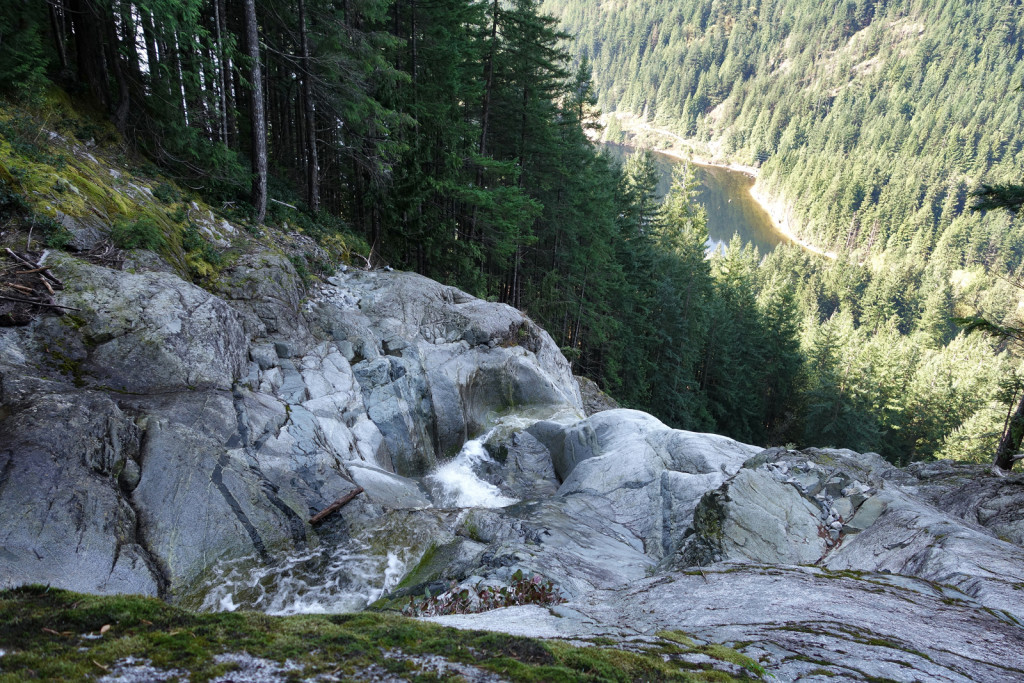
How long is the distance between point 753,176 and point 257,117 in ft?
509

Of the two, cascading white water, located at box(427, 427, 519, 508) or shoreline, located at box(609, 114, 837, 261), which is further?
shoreline, located at box(609, 114, 837, 261)

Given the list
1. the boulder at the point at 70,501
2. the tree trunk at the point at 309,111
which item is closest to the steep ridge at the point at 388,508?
the boulder at the point at 70,501

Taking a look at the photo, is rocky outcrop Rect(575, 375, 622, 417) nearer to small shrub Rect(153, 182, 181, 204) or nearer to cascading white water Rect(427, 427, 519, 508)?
cascading white water Rect(427, 427, 519, 508)

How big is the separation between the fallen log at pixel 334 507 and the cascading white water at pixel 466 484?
3.57m

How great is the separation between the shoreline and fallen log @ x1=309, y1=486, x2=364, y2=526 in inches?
3796

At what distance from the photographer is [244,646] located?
2.98m

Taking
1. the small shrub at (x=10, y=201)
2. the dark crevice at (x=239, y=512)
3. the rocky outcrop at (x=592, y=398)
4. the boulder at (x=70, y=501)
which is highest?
the small shrub at (x=10, y=201)

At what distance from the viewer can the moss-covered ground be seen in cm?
259

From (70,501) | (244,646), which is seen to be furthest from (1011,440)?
(70,501)

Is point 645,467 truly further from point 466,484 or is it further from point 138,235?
point 138,235

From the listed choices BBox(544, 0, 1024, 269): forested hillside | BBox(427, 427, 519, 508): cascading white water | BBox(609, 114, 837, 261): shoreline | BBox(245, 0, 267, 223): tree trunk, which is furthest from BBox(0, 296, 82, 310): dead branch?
BBox(544, 0, 1024, 269): forested hillside

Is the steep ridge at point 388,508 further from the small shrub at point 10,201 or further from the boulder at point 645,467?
the small shrub at point 10,201

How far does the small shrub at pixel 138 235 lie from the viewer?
9.35 m

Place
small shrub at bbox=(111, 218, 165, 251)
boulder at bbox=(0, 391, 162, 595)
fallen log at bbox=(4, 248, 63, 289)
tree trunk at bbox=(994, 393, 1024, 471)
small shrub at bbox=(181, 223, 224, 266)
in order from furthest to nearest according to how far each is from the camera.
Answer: tree trunk at bbox=(994, 393, 1024, 471) → small shrub at bbox=(181, 223, 224, 266) → small shrub at bbox=(111, 218, 165, 251) → fallen log at bbox=(4, 248, 63, 289) → boulder at bbox=(0, 391, 162, 595)
